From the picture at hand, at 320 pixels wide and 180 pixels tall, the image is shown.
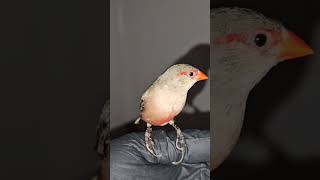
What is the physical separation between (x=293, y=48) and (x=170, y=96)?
118 centimetres

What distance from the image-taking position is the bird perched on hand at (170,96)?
7.28 ft

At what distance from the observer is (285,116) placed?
114 cm

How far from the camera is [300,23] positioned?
44.1 inches

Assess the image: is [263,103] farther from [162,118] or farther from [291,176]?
[162,118]

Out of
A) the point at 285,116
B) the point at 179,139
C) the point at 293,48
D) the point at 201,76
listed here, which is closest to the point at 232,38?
the point at 293,48

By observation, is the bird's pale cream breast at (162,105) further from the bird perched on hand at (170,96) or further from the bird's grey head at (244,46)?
the bird's grey head at (244,46)

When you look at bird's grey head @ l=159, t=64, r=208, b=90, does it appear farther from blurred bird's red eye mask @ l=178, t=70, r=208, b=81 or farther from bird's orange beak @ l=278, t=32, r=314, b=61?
bird's orange beak @ l=278, t=32, r=314, b=61

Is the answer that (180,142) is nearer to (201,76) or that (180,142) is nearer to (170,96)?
(170,96)
